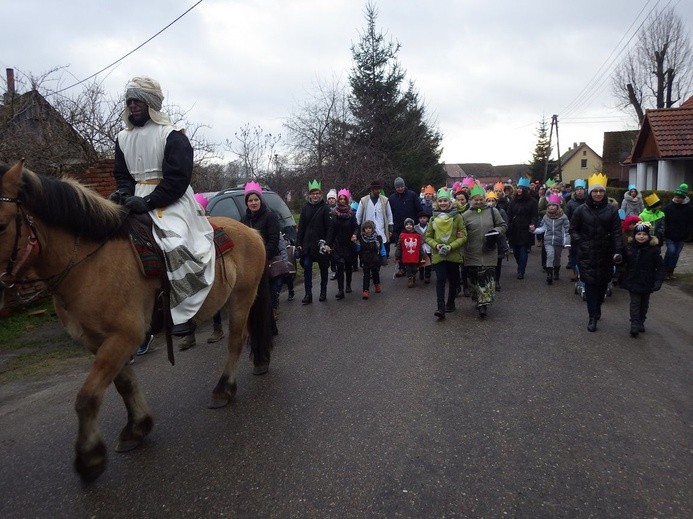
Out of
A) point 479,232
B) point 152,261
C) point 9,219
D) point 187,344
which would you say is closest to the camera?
point 9,219

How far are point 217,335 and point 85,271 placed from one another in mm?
3479

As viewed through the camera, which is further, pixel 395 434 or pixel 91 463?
pixel 395 434

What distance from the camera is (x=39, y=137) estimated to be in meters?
8.70

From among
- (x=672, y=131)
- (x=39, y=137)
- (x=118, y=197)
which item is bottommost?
(x=118, y=197)

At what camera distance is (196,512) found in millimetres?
2746

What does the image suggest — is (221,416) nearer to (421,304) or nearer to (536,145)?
(421,304)

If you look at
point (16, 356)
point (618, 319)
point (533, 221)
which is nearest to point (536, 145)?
point (533, 221)

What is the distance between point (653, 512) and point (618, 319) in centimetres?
468

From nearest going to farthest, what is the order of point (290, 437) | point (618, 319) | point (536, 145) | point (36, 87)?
point (290, 437), point (618, 319), point (36, 87), point (536, 145)

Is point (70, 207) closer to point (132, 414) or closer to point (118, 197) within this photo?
point (118, 197)

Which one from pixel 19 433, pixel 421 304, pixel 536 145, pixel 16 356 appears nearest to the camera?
pixel 19 433

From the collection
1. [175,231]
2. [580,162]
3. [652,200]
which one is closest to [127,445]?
[175,231]

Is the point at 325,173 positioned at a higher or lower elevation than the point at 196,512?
higher

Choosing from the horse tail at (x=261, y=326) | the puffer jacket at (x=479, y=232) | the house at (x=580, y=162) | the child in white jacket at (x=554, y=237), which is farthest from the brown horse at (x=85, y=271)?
the house at (x=580, y=162)
